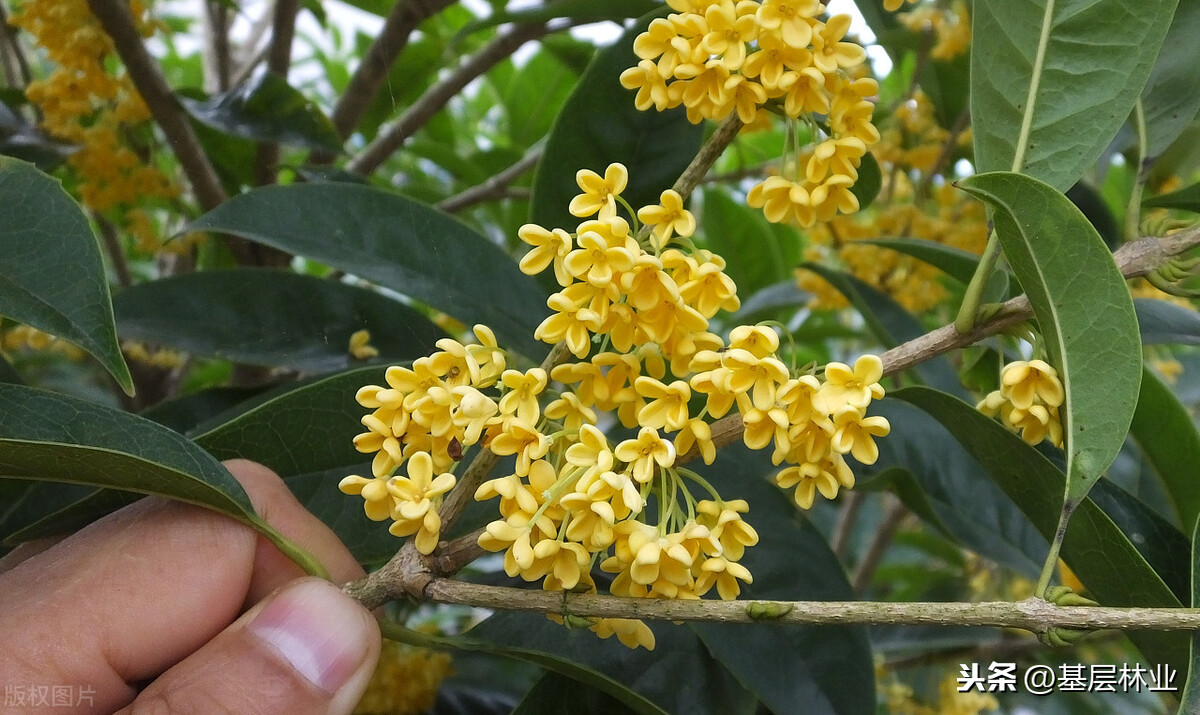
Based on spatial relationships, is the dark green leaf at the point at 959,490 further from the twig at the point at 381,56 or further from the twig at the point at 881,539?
the twig at the point at 381,56

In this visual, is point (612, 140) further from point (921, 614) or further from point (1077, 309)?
point (921, 614)

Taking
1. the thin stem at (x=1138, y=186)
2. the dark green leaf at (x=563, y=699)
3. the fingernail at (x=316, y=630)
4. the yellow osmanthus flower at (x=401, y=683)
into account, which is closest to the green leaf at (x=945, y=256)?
the thin stem at (x=1138, y=186)

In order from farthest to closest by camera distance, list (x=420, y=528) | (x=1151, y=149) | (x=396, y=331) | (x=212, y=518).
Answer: (x=396, y=331), (x=1151, y=149), (x=212, y=518), (x=420, y=528)

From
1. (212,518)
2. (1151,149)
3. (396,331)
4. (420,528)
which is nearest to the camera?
(420,528)

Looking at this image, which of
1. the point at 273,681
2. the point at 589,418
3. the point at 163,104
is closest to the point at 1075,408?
the point at 589,418

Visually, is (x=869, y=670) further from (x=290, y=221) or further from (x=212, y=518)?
(x=290, y=221)

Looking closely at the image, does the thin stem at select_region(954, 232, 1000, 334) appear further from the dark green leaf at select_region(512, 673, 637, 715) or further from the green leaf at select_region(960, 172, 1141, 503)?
the dark green leaf at select_region(512, 673, 637, 715)
